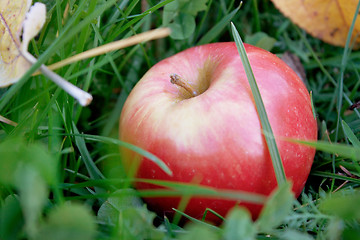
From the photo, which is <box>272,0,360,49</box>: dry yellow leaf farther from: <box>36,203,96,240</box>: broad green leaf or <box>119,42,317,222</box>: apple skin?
<box>36,203,96,240</box>: broad green leaf

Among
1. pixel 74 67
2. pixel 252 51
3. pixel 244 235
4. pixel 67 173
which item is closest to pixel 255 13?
pixel 252 51

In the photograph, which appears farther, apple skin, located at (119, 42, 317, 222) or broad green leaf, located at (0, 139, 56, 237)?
apple skin, located at (119, 42, 317, 222)

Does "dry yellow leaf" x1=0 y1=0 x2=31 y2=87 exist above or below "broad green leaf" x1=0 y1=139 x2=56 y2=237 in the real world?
above

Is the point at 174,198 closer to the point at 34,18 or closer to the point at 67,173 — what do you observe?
the point at 67,173

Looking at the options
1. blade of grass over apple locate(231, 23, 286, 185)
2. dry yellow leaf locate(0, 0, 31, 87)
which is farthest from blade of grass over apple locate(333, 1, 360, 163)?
dry yellow leaf locate(0, 0, 31, 87)

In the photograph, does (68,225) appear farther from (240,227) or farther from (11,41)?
(11,41)

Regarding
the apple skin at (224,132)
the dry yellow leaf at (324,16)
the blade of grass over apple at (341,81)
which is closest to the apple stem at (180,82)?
the apple skin at (224,132)

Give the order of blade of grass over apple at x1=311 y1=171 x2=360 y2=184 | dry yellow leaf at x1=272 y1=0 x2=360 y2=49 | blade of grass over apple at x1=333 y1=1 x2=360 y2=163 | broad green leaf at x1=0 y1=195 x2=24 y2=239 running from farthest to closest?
dry yellow leaf at x1=272 y1=0 x2=360 y2=49, blade of grass over apple at x1=333 y1=1 x2=360 y2=163, blade of grass over apple at x1=311 y1=171 x2=360 y2=184, broad green leaf at x1=0 y1=195 x2=24 y2=239
